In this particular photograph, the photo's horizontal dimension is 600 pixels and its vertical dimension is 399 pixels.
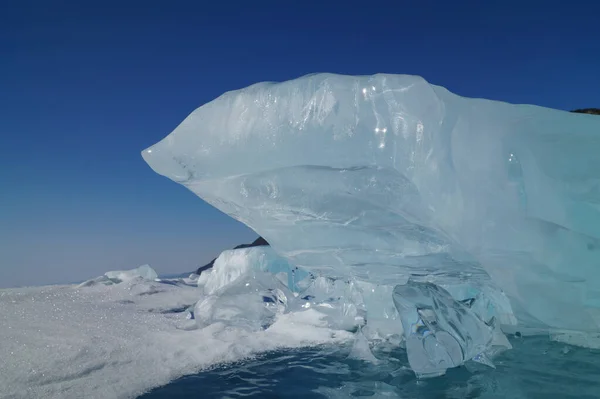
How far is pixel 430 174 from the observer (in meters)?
4.39

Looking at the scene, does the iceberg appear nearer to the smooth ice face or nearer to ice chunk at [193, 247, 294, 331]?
the smooth ice face

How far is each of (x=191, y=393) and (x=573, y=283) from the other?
4591 mm

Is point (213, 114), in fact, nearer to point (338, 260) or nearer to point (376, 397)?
point (338, 260)

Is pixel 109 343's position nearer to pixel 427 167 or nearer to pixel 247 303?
pixel 247 303

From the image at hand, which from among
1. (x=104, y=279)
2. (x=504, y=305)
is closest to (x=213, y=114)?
(x=504, y=305)

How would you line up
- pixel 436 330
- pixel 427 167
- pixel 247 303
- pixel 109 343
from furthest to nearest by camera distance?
1. pixel 247 303
2. pixel 109 343
3. pixel 427 167
4. pixel 436 330

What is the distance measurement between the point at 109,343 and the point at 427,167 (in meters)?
4.36

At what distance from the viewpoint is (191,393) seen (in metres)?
3.55

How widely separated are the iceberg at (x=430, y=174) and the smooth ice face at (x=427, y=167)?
13 mm

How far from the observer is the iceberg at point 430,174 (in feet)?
14.4

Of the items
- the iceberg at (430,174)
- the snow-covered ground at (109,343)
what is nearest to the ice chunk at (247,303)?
the snow-covered ground at (109,343)

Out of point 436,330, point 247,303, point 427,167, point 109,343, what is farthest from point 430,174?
point 247,303

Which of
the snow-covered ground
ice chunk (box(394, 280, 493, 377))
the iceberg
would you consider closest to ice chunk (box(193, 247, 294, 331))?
the snow-covered ground

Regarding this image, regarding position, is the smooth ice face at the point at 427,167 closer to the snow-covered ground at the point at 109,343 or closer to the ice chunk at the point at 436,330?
the ice chunk at the point at 436,330
